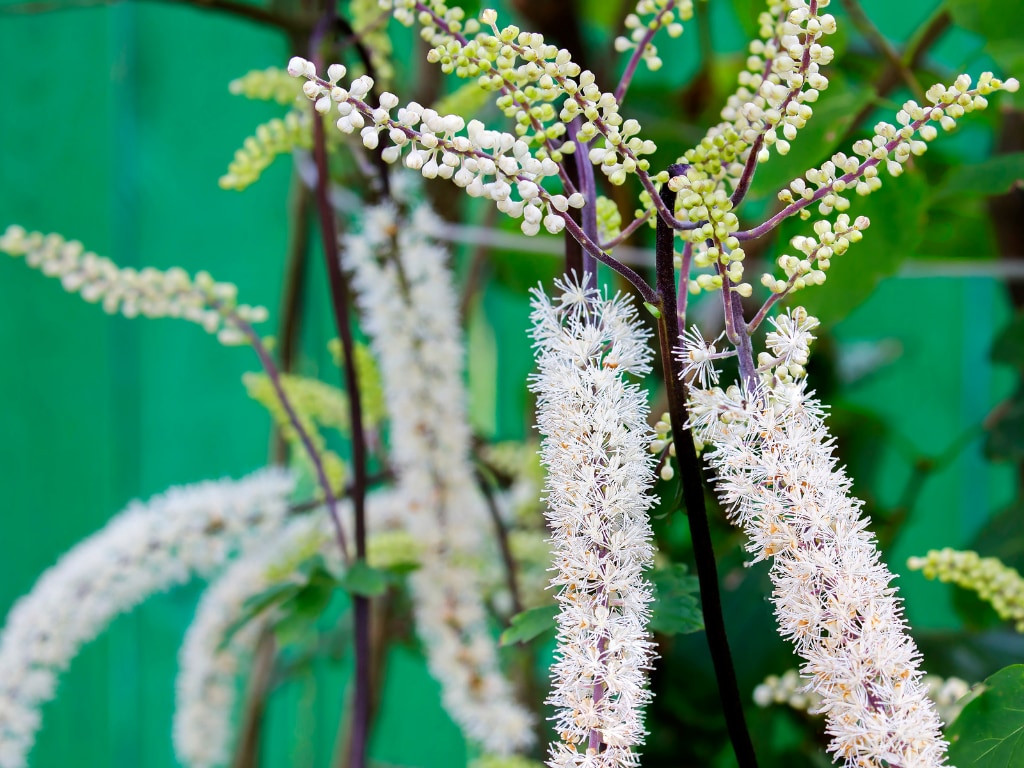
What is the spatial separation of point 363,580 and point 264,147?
149 millimetres

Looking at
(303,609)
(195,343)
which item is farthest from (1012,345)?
(195,343)

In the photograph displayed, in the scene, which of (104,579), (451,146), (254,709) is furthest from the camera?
(254,709)

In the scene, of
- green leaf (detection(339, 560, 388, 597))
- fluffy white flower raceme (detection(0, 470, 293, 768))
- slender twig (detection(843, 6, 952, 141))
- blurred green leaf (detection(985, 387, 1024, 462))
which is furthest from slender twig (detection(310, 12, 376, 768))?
blurred green leaf (detection(985, 387, 1024, 462))

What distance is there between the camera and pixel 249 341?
13.3 inches

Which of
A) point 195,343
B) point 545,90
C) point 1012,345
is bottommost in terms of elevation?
point 545,90

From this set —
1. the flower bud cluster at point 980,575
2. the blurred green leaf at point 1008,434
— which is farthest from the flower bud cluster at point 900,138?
the blurred green leaf at point 1008,434

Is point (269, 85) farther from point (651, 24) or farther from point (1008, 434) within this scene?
point (1008, 434)

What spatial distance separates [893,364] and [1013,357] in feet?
0.79

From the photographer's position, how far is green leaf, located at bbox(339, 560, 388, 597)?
30cm

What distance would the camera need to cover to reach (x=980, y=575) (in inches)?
9.7

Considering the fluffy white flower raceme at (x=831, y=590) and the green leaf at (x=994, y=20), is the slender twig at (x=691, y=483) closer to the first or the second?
the fluffy white flower raceme at (x=831, y=590)

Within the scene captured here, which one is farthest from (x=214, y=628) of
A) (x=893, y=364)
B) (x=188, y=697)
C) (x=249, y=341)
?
(x=893, y=364)

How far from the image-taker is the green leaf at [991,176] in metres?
0.31

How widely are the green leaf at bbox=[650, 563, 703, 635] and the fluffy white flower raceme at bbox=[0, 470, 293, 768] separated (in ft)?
0.76
